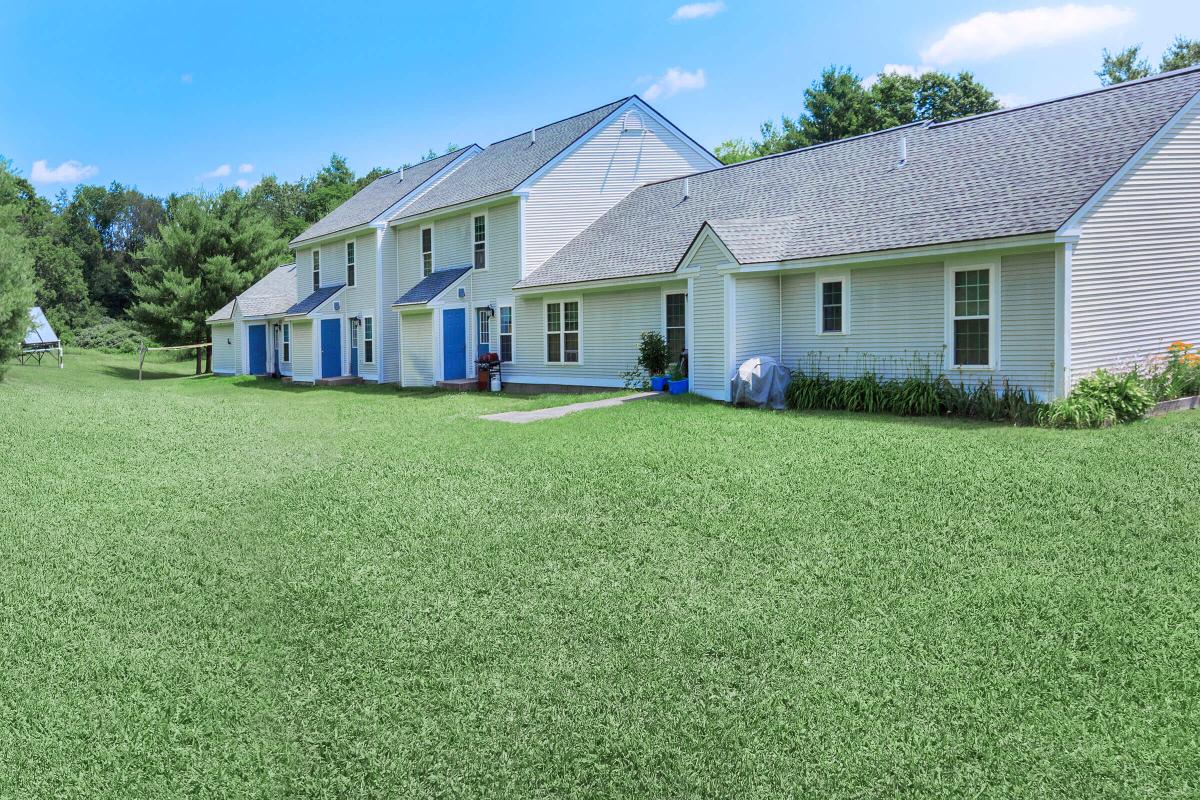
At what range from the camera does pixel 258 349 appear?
123 feet

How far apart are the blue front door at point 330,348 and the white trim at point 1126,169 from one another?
2480 centimetres

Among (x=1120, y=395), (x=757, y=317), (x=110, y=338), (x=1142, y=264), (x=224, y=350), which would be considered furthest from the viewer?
(x=110, y=338)

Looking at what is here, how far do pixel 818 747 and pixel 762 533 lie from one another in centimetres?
299

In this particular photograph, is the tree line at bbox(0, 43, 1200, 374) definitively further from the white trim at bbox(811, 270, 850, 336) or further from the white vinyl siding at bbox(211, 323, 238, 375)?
the white trim at bbox(811, 270, 850, 336)

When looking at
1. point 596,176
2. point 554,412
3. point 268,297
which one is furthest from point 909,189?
point 268,297

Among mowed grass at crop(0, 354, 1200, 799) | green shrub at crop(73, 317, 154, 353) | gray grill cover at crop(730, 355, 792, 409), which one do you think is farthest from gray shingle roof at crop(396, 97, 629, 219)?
green shrub at crop(73, 317, 154, 353)

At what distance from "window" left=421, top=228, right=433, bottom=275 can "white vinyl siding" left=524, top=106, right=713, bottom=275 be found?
5.17 meters

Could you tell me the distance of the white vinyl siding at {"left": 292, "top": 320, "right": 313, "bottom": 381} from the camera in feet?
103

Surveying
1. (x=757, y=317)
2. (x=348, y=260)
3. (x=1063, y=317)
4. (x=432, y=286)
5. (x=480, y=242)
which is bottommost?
(x=1063, y=317)

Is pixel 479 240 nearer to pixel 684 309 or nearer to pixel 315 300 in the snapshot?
pixel 684 309

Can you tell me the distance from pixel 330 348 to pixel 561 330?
40.7 ft

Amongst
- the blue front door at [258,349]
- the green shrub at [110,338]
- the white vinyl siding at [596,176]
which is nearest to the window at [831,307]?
the white vinyl siding at [596,176]

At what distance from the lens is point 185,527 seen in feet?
27.9

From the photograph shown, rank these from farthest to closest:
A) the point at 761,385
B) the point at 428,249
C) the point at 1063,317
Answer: the point at 428,249, the point at 761,385, the point at 1063,317
